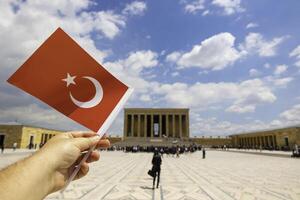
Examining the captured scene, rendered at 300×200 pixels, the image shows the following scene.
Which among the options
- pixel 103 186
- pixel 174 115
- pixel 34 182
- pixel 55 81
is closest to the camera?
pixel 34 182

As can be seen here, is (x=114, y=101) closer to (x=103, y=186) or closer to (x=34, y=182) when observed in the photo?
(x=34, y=182)

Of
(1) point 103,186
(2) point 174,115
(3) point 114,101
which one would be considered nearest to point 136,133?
(2) point 174,115

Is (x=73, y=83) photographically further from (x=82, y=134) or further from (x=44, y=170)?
(x=44, y=170)

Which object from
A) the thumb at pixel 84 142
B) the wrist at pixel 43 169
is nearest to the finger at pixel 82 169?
the thumb at pixel 84 142

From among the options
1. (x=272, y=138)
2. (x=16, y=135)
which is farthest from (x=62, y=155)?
(x=272, y=138)

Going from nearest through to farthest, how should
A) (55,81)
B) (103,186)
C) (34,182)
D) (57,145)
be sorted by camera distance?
(34,182) < (57,145) < (55,81) < (103,186)

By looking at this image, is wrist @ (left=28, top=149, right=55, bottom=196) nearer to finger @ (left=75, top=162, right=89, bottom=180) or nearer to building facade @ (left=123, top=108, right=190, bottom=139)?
finger @ (left=75, top=162, right=89, bottom=180)

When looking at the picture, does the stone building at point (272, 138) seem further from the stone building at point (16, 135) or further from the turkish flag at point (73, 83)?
the turkish flag at point (73, 83)
